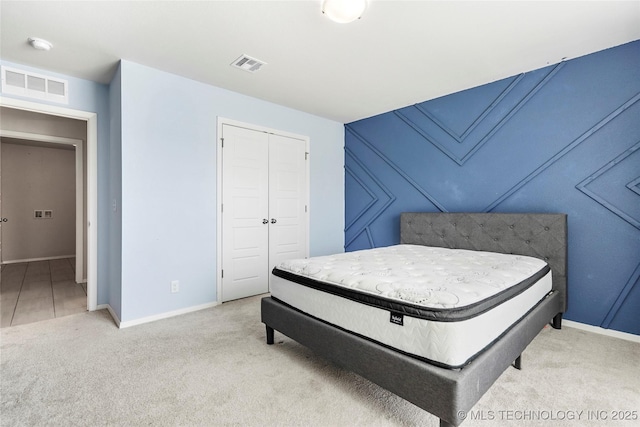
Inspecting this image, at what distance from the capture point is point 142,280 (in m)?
2.89

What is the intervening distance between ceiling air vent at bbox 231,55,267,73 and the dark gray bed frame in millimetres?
2122

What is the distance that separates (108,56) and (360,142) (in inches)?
125

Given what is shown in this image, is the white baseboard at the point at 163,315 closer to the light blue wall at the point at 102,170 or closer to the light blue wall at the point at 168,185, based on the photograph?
the light blue wall at the point at 168,185

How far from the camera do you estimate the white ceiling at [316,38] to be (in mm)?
2043

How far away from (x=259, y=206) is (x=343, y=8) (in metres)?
2.46

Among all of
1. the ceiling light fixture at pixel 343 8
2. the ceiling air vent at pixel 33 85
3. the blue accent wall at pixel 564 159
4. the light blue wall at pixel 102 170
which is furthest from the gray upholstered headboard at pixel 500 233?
the ceiling air vent at pixel 33 85

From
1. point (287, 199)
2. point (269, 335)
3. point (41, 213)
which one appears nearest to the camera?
point (269, 335)

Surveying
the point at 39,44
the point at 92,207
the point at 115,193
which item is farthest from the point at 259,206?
the point at 39,44

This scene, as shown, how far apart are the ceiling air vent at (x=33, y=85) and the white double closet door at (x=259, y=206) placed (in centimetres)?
155

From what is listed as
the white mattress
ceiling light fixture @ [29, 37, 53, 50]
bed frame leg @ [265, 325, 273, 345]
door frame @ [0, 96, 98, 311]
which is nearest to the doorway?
door frame @ [0, 96, 98, 311]

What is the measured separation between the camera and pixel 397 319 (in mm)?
1498

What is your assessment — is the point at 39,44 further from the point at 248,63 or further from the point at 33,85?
the point at 248,63

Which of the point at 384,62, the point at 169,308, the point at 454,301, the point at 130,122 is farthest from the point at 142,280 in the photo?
the point at 384,62

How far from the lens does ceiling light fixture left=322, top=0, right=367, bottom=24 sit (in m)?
1.85
